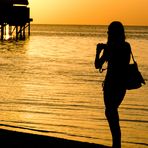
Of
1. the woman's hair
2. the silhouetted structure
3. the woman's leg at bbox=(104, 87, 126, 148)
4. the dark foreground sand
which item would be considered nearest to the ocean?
the dark foreground sand

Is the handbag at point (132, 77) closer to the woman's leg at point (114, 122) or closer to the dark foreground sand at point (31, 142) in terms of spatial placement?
the woman's leg at point (114, 122)

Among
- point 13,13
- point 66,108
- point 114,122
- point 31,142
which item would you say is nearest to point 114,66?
point 114,122

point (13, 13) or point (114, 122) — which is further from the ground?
point (114, 122)

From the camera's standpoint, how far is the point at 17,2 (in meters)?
62.5

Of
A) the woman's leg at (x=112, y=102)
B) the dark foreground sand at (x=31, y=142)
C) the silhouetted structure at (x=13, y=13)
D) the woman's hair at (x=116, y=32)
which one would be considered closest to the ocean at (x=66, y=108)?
the dark foreground sand at (x=31, y=142)

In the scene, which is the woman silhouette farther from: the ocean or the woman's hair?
the ocean

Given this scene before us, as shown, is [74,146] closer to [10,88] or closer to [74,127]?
[74,127]

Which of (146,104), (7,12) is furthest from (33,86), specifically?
(7,12)

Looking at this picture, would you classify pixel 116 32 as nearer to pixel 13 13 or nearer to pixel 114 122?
pixel 114 122

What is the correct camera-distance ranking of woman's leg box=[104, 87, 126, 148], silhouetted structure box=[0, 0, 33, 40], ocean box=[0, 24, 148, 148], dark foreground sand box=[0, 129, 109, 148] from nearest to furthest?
1. woman's leg box=[104, 87, 126, 148]
2. dark foreground sand box=[0, 129, 109, 148]
3. ocean box=[0, 24, 148, 148]
4. silhouetted structure box=[0, 0, 33, 40]

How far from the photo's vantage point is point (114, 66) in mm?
7246

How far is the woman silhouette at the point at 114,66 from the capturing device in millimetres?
7156

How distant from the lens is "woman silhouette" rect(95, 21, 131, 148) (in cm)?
716

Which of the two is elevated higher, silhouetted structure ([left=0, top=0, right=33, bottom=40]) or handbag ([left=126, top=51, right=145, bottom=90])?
handbag ([left=126, top=51, right=145, bottom=90])
